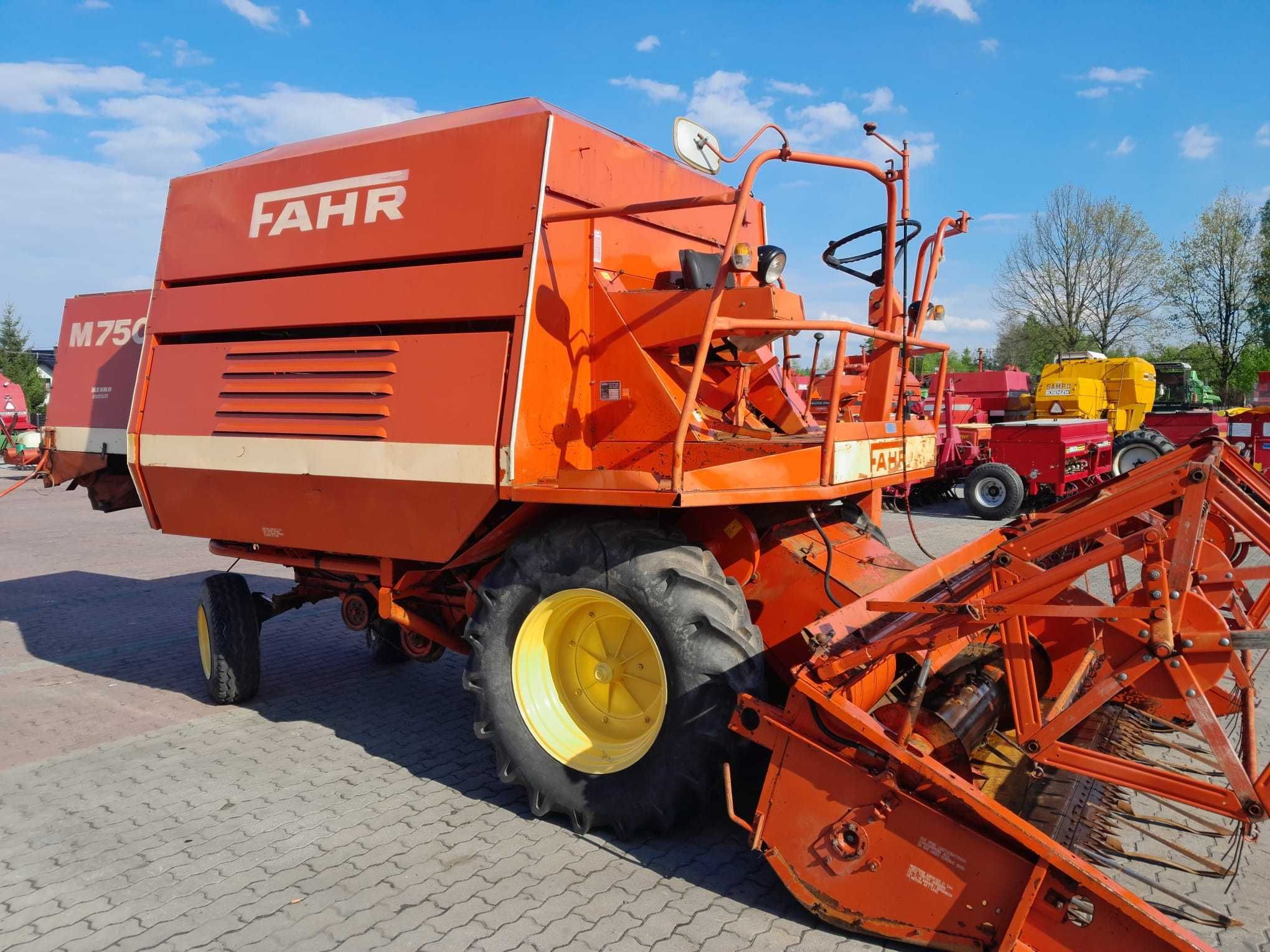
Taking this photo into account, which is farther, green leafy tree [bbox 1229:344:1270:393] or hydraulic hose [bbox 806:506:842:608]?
green leafy tree [bbox 1229:344:1270:393]

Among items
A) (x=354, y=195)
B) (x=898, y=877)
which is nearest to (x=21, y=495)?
(x=354, y=195)

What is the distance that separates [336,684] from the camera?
19.9 feet

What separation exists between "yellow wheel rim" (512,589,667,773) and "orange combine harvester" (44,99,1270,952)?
0.02 meters

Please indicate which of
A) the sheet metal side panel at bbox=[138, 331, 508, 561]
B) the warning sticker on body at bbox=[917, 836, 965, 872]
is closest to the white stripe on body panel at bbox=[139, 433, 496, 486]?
the sheet metal side panel at bbox=[138, 331, 508, 561]

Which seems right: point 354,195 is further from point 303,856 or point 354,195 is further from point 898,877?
point 898,877

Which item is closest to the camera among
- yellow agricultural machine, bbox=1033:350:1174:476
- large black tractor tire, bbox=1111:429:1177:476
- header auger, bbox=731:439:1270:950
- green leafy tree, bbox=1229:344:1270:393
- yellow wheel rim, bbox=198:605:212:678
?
header auger, bbox=731:439:1270:950

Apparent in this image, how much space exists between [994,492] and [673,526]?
11864 mm

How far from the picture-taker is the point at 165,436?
16.4 ft

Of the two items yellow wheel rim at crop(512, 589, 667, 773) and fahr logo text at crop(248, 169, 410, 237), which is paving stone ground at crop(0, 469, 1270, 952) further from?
fahr logo text at crop(248, 169, 410, 237)

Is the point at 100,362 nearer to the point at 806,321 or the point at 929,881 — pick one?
the point at 806,321

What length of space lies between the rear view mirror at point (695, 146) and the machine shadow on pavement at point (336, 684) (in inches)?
100.0

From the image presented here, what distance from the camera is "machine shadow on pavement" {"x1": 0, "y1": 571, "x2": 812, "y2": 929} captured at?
3.50m

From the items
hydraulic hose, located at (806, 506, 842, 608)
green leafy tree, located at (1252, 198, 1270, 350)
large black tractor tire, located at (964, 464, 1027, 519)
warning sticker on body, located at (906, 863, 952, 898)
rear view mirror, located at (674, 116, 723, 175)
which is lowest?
warning sticker on body, located at (906, 863, 952, 898)

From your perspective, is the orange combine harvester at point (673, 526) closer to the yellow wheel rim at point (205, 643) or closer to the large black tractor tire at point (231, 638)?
the large black tractor tire at point (231, 638)
